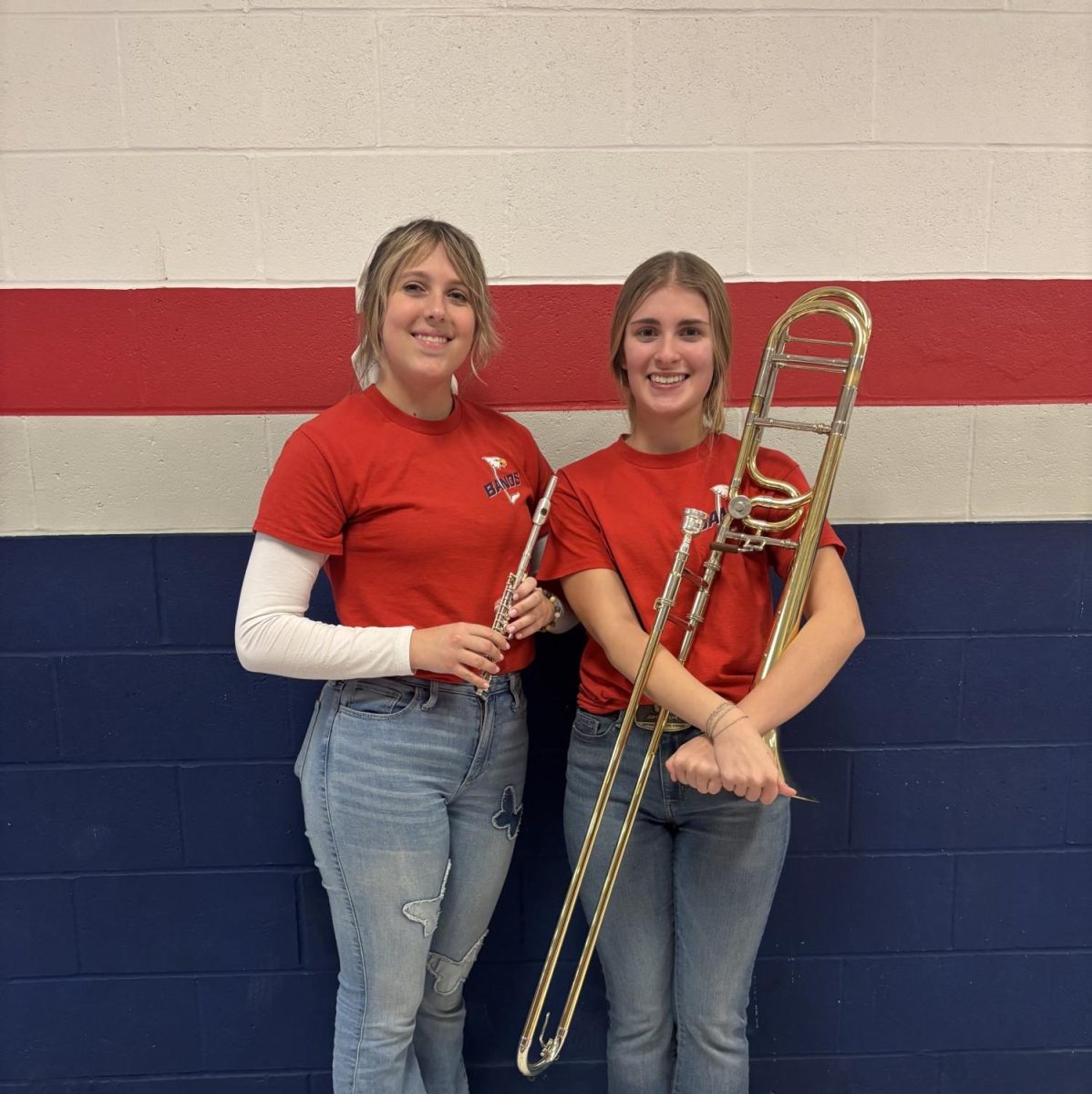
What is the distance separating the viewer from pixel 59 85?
5.10 ft

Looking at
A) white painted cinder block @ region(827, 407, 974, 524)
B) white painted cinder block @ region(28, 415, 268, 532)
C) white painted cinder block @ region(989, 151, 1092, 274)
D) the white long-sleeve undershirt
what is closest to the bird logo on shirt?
the white long-sleeve undershirt

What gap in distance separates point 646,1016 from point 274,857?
0.73 metres

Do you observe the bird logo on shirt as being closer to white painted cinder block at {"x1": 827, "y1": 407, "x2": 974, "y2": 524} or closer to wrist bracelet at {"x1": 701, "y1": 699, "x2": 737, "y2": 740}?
wrist bracelet at {"x1": 701, "y1": 699, "x2": 737, "y2": 740}

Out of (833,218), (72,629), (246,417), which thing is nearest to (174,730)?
(72,629)

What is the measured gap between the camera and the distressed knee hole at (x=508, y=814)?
1.45 metres

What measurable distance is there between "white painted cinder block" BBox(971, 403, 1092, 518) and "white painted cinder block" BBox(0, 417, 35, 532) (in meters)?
1.64

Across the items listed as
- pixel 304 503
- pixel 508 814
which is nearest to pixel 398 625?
pixel 304 503

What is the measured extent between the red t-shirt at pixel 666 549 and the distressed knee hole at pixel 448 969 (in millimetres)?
450

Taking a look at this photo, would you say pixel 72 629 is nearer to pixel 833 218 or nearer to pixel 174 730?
pixel 174 730

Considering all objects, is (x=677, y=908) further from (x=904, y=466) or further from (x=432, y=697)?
(x=904, y=466)

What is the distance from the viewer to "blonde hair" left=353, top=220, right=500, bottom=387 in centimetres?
134

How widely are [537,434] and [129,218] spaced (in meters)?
0.76

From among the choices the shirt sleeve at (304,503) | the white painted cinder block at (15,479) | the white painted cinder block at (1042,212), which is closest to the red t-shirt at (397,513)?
the shirt sleeve at (304,503)

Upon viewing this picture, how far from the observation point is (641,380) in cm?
136
